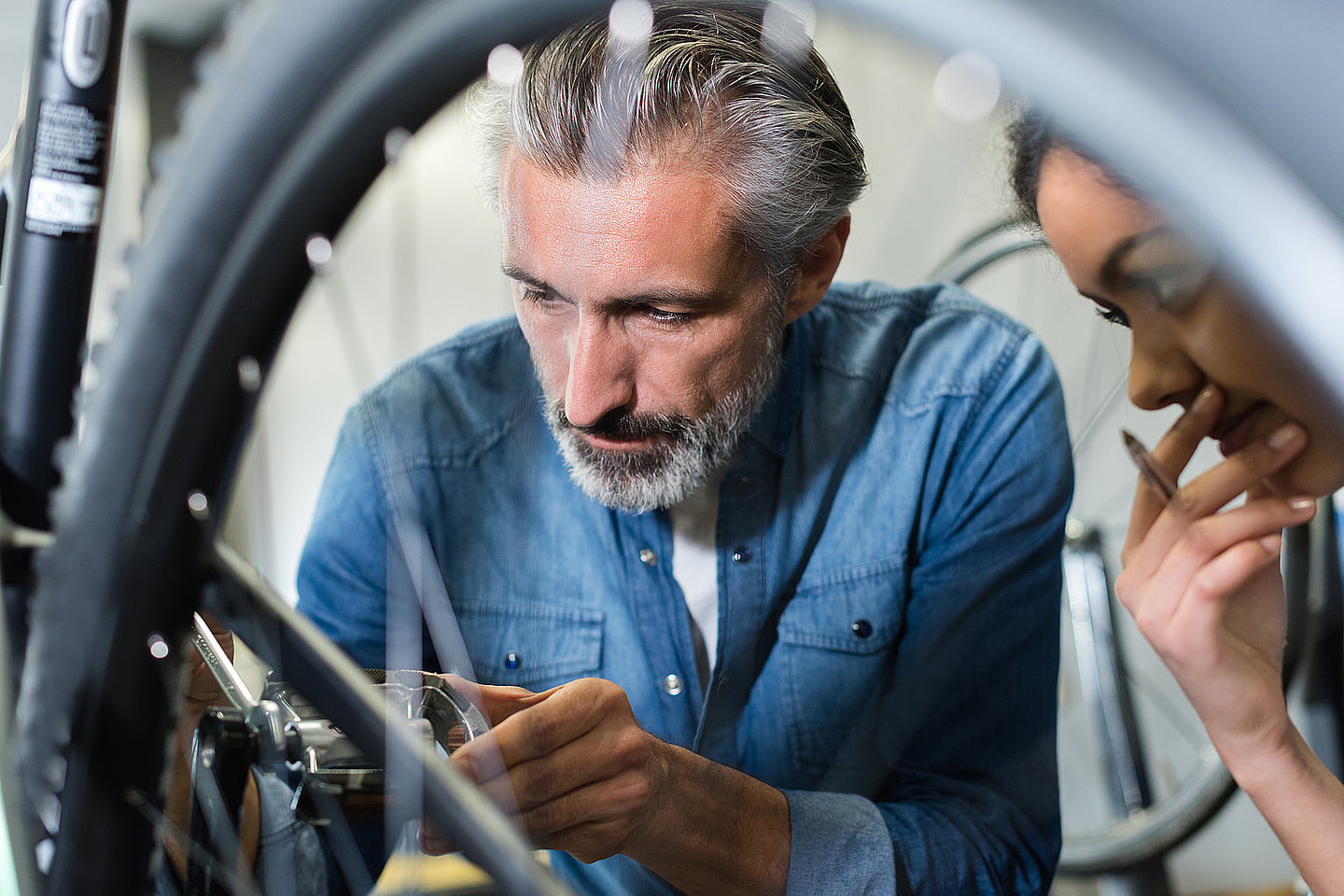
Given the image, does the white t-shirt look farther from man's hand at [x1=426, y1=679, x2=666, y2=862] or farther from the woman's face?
the woman's face

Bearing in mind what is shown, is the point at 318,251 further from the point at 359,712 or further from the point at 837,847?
the point at 837,847

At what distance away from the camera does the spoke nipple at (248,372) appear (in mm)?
296

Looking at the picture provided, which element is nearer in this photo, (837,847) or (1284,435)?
(1284,435)

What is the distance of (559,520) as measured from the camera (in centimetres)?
35

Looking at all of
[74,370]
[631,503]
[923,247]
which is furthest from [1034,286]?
[74,370]

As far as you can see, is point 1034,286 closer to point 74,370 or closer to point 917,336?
point 917,336

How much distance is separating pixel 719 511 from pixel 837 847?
4.9 inches

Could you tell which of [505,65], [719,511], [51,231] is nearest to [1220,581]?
[719,511]

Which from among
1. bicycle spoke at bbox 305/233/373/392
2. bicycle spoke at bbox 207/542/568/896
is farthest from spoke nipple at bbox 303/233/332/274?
bicycle spoke at bbox 207/542/568/896

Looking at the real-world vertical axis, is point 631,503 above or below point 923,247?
below

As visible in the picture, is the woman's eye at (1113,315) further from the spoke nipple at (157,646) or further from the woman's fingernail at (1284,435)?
the spoke nipple at (157,646)

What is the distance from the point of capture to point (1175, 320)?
0.22 meters

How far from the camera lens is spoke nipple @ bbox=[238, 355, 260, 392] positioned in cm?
30

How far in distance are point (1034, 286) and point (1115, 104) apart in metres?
0.20
